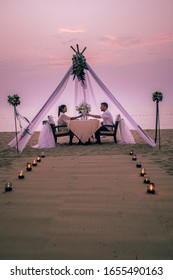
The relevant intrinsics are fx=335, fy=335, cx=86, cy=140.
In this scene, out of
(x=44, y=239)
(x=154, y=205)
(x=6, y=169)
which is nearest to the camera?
(x=44, y=239)

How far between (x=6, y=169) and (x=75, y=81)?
533 centimetres

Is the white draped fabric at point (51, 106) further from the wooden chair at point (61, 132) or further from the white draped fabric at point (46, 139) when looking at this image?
the wooden chair at point (61, 132)

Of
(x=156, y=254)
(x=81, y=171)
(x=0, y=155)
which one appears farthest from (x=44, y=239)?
(x=0, y=155)

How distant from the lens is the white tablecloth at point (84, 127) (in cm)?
1036

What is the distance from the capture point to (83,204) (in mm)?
4270

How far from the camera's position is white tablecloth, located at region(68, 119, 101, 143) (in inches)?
408

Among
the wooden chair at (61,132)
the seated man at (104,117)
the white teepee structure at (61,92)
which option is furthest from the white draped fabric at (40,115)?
the seated man at (104,117)

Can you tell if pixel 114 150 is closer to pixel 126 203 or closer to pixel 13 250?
pixel 126 203

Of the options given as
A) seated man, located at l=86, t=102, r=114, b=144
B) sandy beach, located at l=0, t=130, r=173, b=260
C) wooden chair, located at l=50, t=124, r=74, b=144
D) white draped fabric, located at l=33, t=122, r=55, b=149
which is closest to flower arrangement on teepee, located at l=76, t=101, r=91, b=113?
seated man, located at l=86, t=102, r=114, b=144

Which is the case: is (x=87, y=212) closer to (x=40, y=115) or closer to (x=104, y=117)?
(x=40, y=115)

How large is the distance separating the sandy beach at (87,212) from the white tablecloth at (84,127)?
10.1 ft

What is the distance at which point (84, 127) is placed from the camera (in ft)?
34.2

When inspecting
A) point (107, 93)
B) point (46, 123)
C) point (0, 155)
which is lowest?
point (0, 155)

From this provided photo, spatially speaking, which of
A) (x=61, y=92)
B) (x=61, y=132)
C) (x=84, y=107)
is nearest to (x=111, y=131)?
(x=84, y=107)
